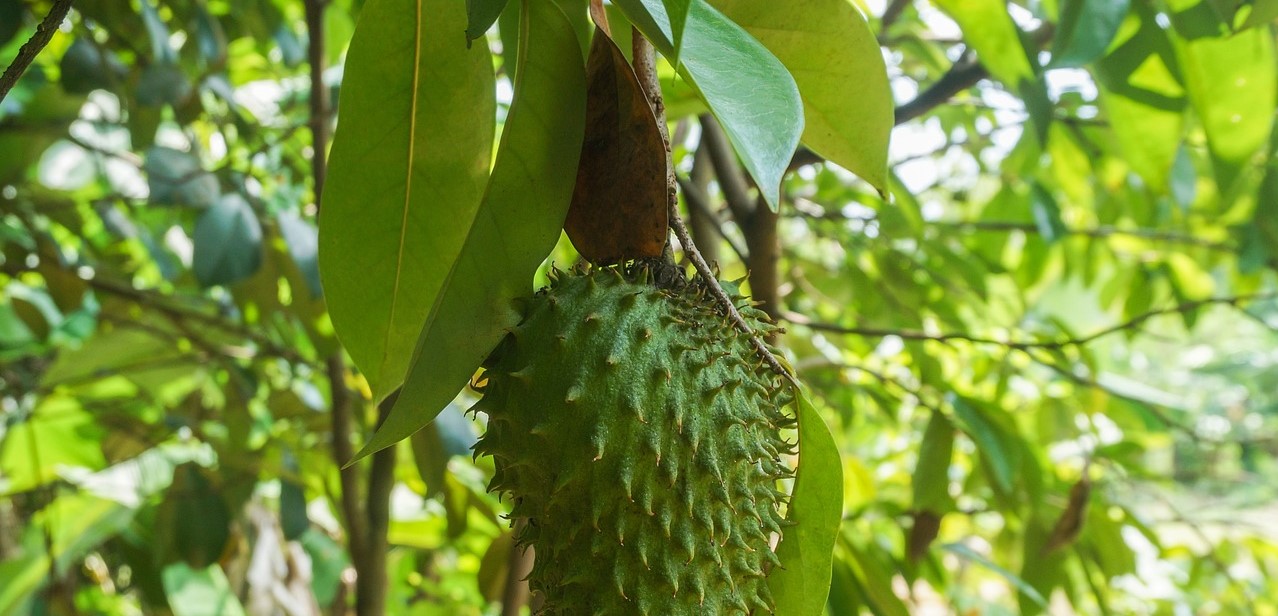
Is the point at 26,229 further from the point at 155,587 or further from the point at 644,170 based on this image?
the point at 644,170

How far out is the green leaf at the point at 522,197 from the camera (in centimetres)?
60

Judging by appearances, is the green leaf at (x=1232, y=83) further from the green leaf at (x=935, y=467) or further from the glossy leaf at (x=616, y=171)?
the glossy leaf at (x=616, y=171)

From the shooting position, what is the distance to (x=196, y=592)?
1705mm

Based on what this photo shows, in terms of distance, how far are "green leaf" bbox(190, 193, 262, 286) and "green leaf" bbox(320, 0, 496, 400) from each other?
57 centimetres

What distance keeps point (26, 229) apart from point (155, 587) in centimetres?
72

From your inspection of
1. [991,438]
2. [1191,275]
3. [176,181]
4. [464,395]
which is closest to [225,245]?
[176,181]

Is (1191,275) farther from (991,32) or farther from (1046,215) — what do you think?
(991,32)

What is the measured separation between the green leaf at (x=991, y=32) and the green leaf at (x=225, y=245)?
32.4 inches

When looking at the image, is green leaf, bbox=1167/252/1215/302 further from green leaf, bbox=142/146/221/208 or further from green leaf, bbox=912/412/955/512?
green leaf, bbox=142/146/221/208

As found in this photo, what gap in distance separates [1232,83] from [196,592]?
5.66ft

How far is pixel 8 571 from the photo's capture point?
1809 millimetres

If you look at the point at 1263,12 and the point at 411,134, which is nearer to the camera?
the point at 411,134

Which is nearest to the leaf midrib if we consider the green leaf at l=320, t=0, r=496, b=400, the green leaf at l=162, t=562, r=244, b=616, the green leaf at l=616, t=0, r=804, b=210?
the green leaf at l=320, t=0, r=496, b=400

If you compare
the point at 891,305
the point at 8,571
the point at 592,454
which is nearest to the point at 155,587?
the point at 8,571
